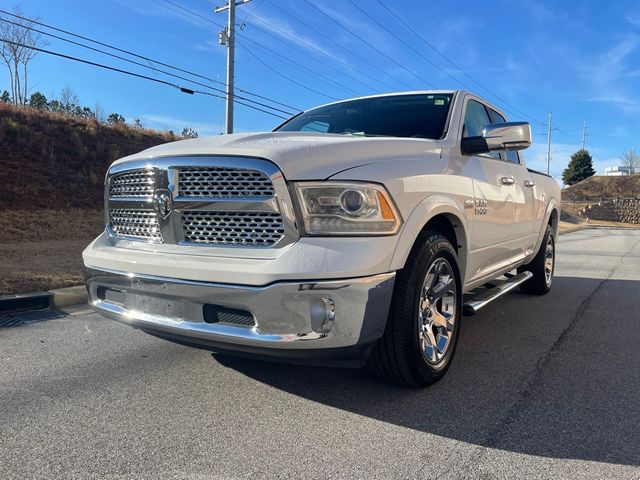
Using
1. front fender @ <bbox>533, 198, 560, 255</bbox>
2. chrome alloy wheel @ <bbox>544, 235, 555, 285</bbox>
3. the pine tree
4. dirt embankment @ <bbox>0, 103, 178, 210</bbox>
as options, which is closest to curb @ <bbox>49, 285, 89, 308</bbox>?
front fender @ <bbox>533, 198, 560, 255</bbox>

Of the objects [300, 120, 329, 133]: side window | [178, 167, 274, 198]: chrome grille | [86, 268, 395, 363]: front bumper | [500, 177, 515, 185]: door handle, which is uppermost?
[300, 120, 329, 133]: side window

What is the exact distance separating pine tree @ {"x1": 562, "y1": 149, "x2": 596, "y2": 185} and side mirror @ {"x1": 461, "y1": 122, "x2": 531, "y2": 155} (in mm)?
82691

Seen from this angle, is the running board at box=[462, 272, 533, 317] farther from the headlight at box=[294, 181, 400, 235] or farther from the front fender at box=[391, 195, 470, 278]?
the headlight at box=[294, 181, 400, 235]

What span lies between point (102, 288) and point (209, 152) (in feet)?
3.91

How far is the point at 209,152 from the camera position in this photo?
2.77 m

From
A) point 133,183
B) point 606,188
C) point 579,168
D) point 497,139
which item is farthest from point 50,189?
point 579,168

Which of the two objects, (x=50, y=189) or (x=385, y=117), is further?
(x=50, y=189)

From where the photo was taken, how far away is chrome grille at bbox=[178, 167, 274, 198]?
265 cm

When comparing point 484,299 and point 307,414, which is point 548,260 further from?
point 307,414

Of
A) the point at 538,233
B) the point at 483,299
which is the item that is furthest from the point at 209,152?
the point at 538,233

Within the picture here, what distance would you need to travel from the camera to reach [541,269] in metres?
6.30

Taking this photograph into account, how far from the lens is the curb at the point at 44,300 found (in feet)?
17.2

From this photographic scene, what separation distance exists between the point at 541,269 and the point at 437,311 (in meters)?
3.55

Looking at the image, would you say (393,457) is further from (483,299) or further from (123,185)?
(123,185)
